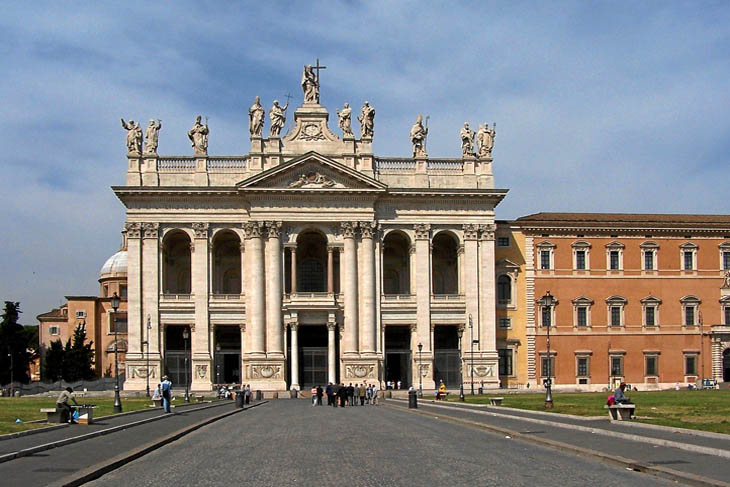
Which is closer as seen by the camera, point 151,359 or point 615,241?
point 151,359

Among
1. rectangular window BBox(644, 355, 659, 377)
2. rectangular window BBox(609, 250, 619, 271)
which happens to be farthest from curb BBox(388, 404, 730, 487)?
rectangular window BBox(644, 355, 659, 377)

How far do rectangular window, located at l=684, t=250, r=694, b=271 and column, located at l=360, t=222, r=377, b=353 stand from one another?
2713 centimetres

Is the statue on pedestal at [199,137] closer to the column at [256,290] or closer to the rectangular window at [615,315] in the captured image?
the column at [256,290]

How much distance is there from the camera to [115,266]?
136 m

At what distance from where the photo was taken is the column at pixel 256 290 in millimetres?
83062

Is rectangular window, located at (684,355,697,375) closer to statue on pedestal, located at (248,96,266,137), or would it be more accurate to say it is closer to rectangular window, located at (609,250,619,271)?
rectangular window, located at (609,250,619,271)

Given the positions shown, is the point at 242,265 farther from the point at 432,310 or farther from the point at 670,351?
the point at 670,351

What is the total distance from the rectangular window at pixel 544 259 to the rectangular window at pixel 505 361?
745 cm

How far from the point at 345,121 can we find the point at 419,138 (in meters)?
6.15

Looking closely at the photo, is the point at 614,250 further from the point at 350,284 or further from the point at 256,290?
the point at 256,290

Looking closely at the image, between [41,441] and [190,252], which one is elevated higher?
[190,252]

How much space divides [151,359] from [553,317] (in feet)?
107

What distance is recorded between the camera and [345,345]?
8394 centimetres

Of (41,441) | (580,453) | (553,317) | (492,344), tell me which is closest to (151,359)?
(492,344)
